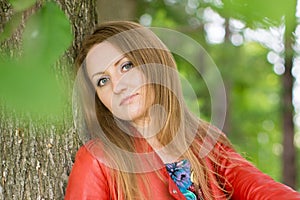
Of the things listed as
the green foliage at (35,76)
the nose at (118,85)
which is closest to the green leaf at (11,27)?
the green foliage at (35,76)

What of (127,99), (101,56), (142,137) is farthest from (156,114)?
(101,56)

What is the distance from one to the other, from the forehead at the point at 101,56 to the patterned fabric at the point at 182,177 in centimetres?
53

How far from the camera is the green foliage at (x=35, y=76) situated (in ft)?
2.28

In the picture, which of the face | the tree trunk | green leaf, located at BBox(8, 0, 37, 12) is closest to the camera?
green leaf, located at BBox(8, 0, 37, 12)

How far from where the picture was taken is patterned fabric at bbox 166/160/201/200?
228 centimetres

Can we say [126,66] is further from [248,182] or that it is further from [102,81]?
[248,182]

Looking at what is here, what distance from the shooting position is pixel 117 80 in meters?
2.04

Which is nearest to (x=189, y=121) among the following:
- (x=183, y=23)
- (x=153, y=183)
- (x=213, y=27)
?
(x=153, y=183)

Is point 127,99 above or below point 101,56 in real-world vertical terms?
below

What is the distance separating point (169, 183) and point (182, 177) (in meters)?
0.11

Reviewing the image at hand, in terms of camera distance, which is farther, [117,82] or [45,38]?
[117,82]

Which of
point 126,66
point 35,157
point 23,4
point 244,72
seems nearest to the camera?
point 23,4

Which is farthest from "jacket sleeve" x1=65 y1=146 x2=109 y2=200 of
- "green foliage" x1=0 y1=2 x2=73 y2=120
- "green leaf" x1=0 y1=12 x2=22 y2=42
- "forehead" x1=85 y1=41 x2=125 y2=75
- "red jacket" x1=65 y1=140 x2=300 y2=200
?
"green foliage" x1=0 y1=2 x2=73 y2=120

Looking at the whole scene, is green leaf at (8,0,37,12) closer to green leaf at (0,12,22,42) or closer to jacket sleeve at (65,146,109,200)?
green leaf at (0,12,22,42)
